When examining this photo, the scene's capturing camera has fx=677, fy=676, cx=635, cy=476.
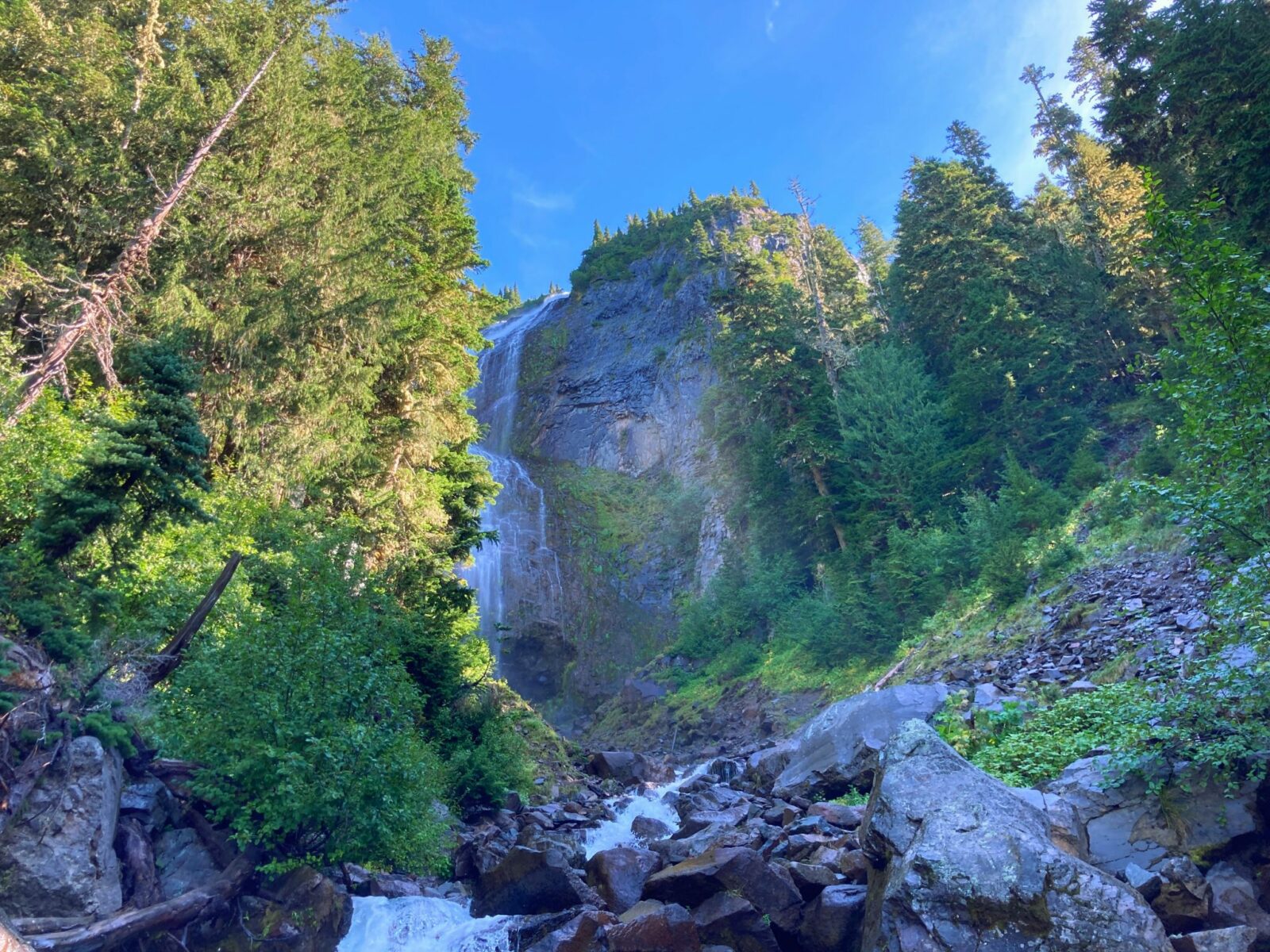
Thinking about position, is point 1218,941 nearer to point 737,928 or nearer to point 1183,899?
point 1183,899

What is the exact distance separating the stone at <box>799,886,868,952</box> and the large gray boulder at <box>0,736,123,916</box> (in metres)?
7.09

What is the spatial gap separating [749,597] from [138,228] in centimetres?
2574

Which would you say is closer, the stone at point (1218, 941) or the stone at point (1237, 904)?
the stone at point (1218, 941)

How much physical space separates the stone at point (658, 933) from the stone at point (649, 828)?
5.53 metres

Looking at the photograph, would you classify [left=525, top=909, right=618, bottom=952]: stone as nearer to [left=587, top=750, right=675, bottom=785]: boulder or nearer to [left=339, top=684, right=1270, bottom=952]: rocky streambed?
[left=339, top=684, right=1270, bottom=952]: rocky streambed

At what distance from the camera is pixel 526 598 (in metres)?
39.2

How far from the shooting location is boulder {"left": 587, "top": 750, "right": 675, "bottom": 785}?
62.8 feet

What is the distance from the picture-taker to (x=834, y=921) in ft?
23.5

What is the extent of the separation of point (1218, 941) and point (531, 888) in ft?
24.6

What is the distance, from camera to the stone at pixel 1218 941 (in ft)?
17.5

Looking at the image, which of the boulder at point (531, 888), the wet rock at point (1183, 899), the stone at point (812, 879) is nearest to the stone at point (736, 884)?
the stone at point (812, 879)

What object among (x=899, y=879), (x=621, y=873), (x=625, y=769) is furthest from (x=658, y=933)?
(x=625, y=769)

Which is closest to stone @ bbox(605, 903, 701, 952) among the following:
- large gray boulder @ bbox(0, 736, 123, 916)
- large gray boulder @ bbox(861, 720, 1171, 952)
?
large gray boulder @ bbox(861, 720, 1171, 952)

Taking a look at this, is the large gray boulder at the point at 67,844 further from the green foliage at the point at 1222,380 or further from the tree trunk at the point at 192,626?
the green foliage at the point at 1222,380
